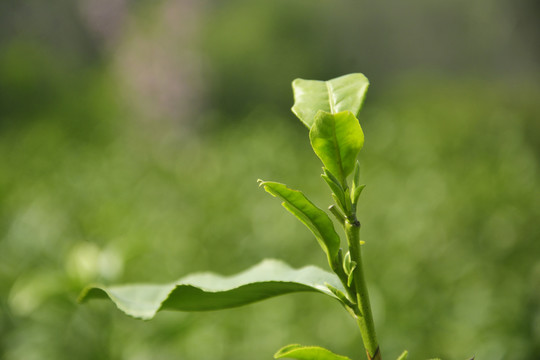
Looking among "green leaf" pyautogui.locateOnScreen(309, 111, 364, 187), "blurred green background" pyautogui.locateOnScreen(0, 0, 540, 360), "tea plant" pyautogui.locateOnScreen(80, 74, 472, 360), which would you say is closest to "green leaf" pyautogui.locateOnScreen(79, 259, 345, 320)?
"tea plant" pyautogui.locateOnScreen(80, 74, 472, 360)

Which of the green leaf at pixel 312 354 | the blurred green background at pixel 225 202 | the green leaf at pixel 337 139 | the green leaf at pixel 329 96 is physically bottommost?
the green leaf at pixel 312 354

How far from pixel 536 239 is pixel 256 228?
4.63 feet

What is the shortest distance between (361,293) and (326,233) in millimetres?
58

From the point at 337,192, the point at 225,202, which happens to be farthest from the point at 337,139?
the point at 225,202

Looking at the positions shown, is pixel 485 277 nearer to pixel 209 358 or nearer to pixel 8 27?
pixel 209 358

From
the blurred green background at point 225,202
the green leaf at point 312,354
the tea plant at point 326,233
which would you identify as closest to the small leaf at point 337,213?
the tea plant at point 326,233

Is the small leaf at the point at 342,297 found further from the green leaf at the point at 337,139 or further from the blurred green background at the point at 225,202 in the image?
the blurred green background at the point at 225,202

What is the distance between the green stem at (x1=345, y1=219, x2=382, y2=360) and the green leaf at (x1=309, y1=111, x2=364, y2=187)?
4 centimetres

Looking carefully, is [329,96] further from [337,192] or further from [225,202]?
[225,202]

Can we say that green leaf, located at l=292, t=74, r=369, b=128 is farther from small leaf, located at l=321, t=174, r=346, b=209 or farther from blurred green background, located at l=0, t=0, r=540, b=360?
blurred green background, located at l=0, t=0, r=540, b=360

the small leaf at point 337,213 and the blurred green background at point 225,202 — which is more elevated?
the blurred green background at point 225,202

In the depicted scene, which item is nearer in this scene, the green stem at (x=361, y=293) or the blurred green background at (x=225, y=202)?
the green stem at (x=361, y=293)

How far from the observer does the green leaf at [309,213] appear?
44 centimetres

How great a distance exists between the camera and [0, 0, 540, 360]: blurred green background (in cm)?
158
